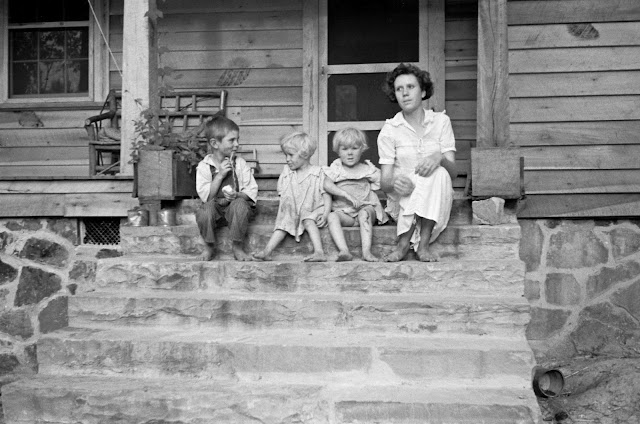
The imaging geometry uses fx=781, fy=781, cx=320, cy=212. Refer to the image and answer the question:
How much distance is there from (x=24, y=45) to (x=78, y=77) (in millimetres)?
717

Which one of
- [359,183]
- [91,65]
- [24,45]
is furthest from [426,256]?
[24,45]

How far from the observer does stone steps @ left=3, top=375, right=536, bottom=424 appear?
3602mm

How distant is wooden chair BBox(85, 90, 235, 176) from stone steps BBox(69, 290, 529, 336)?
288 centimetres

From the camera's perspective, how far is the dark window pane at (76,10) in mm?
8062

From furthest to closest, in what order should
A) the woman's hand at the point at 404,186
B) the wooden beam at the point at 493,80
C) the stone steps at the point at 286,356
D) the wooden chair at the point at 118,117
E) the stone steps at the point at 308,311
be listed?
the wooden chair at the point at 118,117
the wooden beam at the point at 493,80
the woman's hand at the point at 404,186
the stone steps at the point at 308,311
the stone steps at the point at 286,356

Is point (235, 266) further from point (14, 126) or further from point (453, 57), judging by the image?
point (14, 126)

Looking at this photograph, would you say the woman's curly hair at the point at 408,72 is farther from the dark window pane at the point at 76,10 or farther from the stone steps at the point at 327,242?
the dark window pane at the point at 76,10

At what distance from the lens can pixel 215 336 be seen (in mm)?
4281

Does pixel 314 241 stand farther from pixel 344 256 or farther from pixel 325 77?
pixel 325 77

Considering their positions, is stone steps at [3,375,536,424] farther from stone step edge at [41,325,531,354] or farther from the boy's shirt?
the boy's shirt

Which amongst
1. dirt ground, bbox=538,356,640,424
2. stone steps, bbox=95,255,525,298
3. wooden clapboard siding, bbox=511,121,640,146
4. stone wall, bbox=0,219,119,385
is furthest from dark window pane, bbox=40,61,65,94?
dirt ground, bbox=538,356,640,424

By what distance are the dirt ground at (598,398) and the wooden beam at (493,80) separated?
1.65 metres

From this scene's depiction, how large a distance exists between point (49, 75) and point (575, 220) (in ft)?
17.9

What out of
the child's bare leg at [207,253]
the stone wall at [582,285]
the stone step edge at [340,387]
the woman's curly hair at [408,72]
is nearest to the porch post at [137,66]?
the child's bare leg at [207,253]
